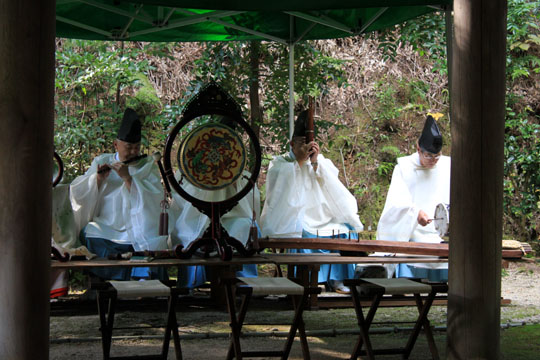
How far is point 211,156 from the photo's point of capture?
5.73 meters

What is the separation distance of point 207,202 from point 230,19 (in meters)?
2.90

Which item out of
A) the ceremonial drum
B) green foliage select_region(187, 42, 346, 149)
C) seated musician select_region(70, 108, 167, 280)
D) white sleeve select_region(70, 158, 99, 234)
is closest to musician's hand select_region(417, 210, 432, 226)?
the ceremonial drum

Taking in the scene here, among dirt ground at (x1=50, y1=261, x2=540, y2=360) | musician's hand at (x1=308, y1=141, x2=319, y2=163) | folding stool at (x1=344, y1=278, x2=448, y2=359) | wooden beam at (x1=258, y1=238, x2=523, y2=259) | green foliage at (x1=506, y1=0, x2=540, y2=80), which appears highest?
green foliage at (x1=506, y1=0, x2=540, y2=80)

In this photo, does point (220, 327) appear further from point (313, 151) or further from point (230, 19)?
point (230, 19)

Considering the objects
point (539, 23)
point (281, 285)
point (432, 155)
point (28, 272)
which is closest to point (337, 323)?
point (281, 285)

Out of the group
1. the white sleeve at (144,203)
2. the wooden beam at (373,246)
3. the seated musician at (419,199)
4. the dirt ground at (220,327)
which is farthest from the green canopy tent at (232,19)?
the dirt ground at (220,327)

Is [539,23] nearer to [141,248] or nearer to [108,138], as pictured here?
[108,138]

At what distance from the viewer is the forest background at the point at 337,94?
1009 cm

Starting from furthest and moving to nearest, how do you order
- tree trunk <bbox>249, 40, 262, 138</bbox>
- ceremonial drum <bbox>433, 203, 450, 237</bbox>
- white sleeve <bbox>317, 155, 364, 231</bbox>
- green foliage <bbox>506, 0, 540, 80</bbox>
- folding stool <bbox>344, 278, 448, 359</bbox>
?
1. tree trunk <bbox>249, 40, 262, 138</bbox>
2. green foliage <bbox>506, 0, 540, 80</bbox>
3. white sleeve <bbox>317, 155, 364, 231</bbox>
4. ceremonial drum <bbox>433, 203, 450, 237</bbox>
5. folding stool <bbox>344, 278, 448, 359</bbox>

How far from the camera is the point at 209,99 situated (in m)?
5.93

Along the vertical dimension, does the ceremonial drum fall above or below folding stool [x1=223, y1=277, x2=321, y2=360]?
above

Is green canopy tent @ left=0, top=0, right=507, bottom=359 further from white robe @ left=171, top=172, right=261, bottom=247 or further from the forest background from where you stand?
the forest background

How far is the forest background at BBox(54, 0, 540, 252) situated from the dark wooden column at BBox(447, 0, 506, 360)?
586 centimetres

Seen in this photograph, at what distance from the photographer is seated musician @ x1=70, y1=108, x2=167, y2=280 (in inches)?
257
